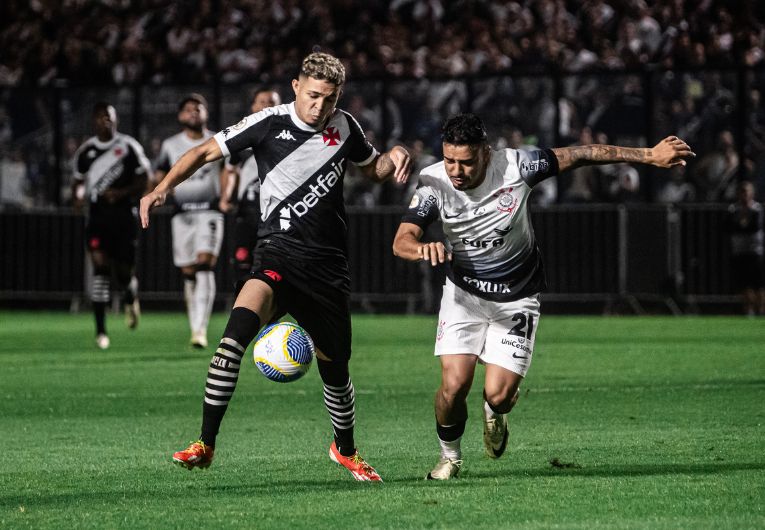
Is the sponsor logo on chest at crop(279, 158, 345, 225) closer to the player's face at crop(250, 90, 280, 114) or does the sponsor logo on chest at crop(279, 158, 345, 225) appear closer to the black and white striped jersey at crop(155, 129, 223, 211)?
the player's face at crop(250, 90, 280, 114)

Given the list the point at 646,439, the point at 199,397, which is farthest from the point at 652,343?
the point at 646,439

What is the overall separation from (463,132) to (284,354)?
55.7 inches

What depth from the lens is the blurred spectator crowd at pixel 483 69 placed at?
70.2ft

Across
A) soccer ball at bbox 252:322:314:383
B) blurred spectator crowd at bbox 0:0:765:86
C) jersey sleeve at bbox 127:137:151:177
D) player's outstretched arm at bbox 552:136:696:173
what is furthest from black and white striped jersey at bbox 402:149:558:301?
blurred spectator crowd at bbox 0:0:765:86

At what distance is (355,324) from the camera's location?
20.7 metres

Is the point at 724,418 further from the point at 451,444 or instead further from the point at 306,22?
the point at 306,22

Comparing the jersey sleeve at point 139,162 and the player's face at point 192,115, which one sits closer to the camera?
the player's face at point 192,115

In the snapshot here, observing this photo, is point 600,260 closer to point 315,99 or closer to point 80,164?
point 80,164

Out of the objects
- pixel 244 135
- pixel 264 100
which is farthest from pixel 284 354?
pixel 264 100

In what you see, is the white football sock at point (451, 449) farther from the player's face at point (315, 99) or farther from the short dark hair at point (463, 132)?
the player's face at point (315, 99)

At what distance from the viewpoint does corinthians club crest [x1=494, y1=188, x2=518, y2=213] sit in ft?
25.8

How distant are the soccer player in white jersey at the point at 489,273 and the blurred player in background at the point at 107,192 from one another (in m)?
8.95

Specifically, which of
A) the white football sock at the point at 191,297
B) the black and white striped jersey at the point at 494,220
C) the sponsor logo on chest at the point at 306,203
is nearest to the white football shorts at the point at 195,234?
the white football sock at the point at 191,297

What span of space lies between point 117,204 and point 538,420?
7787 millimetres
